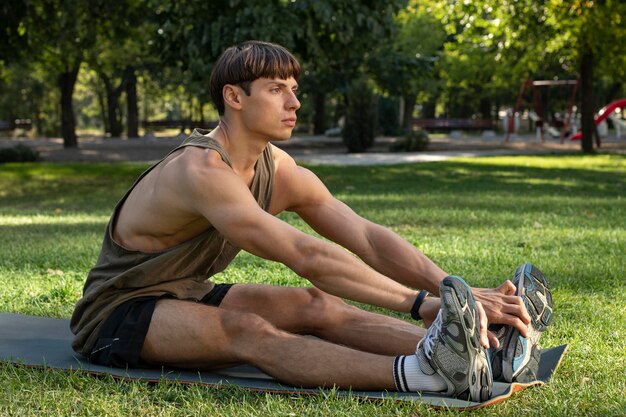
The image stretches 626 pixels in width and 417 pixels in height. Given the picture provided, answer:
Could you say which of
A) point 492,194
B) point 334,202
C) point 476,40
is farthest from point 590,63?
point 334,202

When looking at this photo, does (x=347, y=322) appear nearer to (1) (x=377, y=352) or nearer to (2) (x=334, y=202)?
(1) (x=377, y=352)

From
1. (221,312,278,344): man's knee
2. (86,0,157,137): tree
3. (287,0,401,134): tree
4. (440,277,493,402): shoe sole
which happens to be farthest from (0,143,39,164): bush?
(440,277,493,402): shoe sole

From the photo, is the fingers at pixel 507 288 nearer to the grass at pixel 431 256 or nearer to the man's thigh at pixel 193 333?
the grass at pixel 431 256

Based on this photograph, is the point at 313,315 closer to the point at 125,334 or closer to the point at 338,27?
the point at 125,334

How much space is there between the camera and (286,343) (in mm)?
3797

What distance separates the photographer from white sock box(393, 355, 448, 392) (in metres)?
3.60

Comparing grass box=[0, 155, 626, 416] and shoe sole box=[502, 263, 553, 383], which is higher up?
shoe sole box=[502, 263, 553, 383]

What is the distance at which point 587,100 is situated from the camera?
26562mm

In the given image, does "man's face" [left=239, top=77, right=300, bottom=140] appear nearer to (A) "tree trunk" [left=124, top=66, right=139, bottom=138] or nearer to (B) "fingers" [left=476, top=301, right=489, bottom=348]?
(B) "fingers" [left=476, top=301, right=489, bottom=348]

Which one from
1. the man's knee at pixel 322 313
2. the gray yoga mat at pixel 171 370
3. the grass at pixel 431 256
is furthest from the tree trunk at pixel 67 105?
the man's knee at pixel 322 313

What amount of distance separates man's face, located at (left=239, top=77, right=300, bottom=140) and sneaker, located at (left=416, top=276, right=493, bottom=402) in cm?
98

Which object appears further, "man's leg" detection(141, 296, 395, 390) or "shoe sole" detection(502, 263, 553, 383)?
"shoe sole" detection(502, 263, 553, 383)

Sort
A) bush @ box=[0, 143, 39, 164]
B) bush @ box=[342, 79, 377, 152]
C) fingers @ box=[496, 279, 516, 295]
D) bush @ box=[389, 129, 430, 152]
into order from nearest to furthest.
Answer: fingers @ box=[496, 279, 516, 295], bush @ box=[0, 143, 39, 164], bush @ box=[342, 79, 377, 152], bush @ box=[389, 129, 430, 152]

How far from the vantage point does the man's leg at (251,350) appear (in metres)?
3.71
